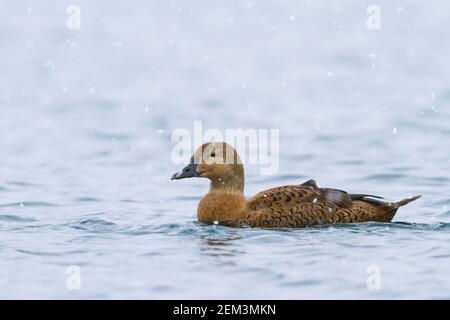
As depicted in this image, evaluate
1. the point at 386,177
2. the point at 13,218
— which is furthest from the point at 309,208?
the point at 386,177

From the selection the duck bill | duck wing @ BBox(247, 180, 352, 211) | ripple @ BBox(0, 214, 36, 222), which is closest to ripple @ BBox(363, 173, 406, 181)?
duck wing @ BBox(247, 180, 352, 211)

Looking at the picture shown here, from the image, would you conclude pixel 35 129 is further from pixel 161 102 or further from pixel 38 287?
pixel 38 287

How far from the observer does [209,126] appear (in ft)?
78.0

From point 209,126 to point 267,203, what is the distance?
9984 millimetres

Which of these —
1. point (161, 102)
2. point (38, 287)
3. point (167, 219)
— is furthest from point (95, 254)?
point (161, 102)

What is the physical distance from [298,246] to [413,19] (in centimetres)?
2409

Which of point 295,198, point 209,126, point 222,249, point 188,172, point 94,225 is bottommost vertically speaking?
point 222,249

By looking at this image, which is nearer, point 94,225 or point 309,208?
point 309,208

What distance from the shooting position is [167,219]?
1513 cm

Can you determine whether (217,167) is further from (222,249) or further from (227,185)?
(222,249)

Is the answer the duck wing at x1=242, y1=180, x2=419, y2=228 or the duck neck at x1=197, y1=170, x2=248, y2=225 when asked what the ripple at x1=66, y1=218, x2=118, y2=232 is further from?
the duck wing at x1=242, y1=180, x2=419, y2=228

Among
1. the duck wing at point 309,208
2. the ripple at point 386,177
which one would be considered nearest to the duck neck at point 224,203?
the duck wing at point 309,208

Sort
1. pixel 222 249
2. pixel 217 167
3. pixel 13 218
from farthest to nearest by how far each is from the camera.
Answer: pixel 13 218, pixel 217 167, pixel 222 249

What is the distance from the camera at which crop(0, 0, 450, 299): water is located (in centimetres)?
1169
